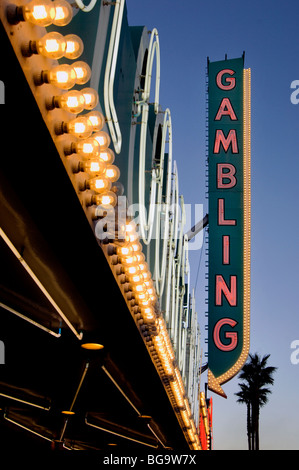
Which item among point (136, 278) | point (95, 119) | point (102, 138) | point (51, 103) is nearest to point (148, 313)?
point (136, 278)

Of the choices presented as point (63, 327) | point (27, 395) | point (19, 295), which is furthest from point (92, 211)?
point (27, 395)

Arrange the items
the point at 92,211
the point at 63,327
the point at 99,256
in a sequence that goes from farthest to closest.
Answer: the point at 63,327, the point at 99,256, the point at 92,211

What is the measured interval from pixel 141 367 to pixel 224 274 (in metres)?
12.3

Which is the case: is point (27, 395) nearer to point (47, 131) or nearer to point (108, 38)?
point (108, 38)

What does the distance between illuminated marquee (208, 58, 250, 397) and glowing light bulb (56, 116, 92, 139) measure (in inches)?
830

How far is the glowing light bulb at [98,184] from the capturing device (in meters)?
7.17

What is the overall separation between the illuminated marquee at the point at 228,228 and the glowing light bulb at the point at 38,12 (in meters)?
22.5

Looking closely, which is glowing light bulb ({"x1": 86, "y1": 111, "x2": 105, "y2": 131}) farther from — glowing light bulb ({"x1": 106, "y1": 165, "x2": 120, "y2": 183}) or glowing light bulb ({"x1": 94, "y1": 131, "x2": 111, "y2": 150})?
glowing light bulb ({"x1": 106, "y1": 165, "x2": 120, "y2": 183})

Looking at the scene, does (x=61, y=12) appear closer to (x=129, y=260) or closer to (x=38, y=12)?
(x=38, y=12)

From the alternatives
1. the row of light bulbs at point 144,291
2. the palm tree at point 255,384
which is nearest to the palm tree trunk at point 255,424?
the palm tree at point 255,384

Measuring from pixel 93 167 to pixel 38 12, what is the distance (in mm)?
2135

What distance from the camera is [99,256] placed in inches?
Result: 338

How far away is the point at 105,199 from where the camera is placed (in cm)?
753

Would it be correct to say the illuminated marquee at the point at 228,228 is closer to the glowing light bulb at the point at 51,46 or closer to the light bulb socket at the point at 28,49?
the glowing light bulb at the point at 51,46
